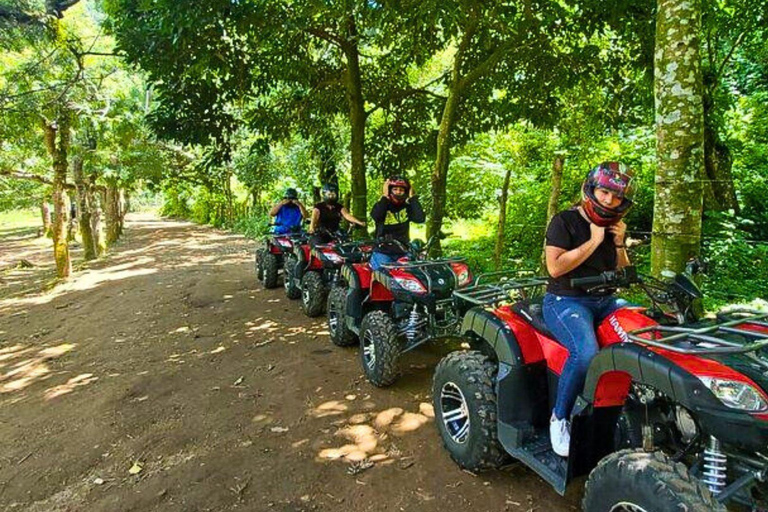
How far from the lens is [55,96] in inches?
462

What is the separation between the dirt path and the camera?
10.6 ft

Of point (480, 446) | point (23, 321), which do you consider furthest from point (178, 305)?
point (480, 446)

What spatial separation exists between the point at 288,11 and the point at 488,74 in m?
3.58

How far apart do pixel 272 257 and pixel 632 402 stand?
324 inches

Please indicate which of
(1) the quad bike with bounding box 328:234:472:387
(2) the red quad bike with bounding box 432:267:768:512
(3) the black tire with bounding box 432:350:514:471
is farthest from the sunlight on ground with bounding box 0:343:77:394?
(2) the red quad bike with bounding box 432:267:768:512

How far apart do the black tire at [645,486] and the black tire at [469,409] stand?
2.84ft

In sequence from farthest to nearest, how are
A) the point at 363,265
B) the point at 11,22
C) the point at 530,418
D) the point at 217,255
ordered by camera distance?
the point at 217,255
the point at 11,22
the point at 363,265
the point at 530,418

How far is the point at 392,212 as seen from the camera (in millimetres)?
5992

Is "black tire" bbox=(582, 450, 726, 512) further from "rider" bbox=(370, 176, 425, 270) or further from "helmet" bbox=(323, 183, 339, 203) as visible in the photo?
"helmet" bbox=(323, 183, 339, 203)

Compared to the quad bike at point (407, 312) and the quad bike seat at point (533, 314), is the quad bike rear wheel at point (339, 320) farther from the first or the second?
the quad bike seat at point (533, 314)

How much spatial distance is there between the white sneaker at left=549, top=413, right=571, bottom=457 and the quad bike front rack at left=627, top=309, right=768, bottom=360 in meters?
0.64

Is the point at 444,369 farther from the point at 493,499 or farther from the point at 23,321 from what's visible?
the point at 23,321

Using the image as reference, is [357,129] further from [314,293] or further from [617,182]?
[617,182]

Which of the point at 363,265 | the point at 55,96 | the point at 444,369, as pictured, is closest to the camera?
the point at 444,369
